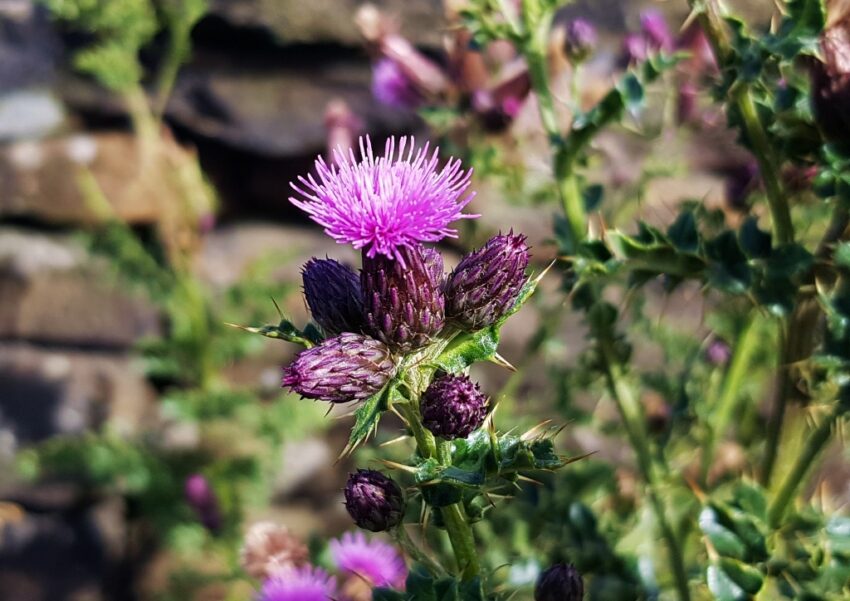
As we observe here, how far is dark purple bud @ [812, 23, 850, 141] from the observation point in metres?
0.81

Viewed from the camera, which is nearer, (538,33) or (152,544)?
(538,33)

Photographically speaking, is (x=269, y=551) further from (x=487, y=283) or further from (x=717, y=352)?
(x=717, y=352)

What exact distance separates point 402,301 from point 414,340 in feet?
0.12

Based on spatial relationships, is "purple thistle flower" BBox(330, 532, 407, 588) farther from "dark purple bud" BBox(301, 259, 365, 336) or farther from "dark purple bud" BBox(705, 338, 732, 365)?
"dark purple bud" BBox(705, 338, 732, 365)

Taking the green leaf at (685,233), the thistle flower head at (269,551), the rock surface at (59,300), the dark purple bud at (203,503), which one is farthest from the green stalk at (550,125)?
the rock surface at (59,300)

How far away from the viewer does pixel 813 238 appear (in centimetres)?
150

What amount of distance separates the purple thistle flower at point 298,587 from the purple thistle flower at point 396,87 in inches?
34.3

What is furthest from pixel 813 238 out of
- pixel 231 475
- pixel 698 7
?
pixel 231 475

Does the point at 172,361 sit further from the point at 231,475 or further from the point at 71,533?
the point at 71,533

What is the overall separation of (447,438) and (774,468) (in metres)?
0.54

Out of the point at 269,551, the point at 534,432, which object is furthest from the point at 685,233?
the point at 269,551

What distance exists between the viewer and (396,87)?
154 cm

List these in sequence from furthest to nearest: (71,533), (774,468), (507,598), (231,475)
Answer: (71,533) < (231,475) < (774,468) < (507,598)

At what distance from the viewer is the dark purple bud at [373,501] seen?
74 cm
